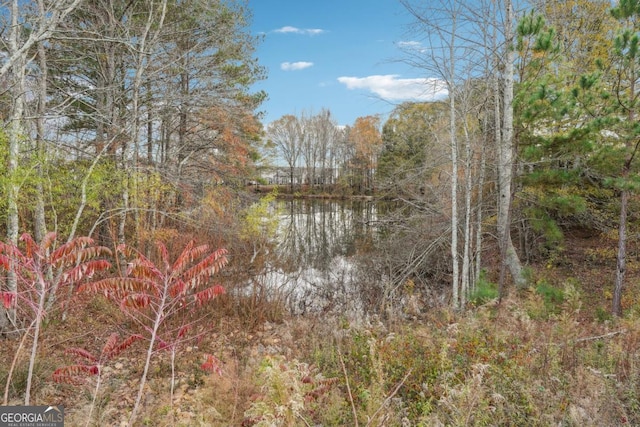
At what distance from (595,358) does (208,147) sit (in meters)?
11.9

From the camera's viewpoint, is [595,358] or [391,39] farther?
[391,39]

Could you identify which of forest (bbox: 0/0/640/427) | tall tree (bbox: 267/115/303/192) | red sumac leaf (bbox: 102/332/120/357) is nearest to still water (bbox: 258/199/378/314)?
forest (bbox: 0/0/640/427)

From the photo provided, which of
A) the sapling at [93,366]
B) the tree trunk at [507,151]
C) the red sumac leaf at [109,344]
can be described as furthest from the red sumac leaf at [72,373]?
the tree trunk at [507,151]

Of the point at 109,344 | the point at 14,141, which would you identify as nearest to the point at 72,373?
the point at 109,344

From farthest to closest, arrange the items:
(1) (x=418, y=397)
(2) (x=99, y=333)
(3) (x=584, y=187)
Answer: (3) (x=584, y=187) → (2) (x=99, y=333) → (1) (x=418, y=397)

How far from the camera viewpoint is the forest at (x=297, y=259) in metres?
3.14

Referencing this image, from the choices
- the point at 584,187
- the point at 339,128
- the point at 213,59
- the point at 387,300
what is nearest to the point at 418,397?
the point at 387,300

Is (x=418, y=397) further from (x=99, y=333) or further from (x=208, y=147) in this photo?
(x=208, y=147)

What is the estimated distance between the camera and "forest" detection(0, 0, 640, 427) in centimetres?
314

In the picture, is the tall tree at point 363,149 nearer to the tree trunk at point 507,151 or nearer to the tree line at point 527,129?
the tree line at point 527,129

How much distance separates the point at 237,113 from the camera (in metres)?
11.8

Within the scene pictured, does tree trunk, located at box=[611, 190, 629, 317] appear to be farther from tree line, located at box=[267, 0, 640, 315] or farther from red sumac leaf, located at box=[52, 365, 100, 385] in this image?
red sumac leaf, located at box=[52, 365, 100, 385]

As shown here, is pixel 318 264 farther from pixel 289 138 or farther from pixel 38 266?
pixel 289 138

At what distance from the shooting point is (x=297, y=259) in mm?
13258
